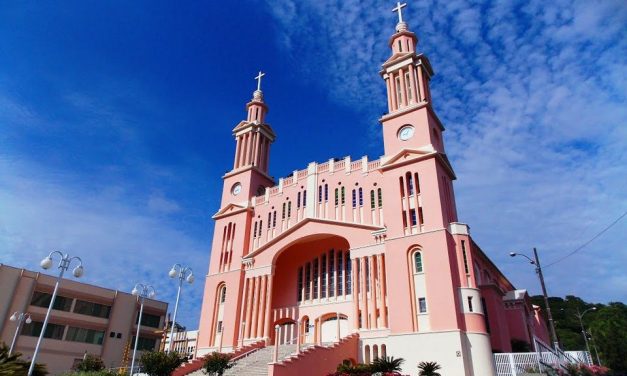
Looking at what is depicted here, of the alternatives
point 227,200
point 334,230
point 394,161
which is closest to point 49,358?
point 227,200

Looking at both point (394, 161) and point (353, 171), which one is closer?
point (394, 161)

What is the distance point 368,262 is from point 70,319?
31.2 m

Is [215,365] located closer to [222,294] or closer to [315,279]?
[315,279]

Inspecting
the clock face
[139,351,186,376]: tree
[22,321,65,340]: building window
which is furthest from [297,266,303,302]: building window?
[22,321,65,340]: building window

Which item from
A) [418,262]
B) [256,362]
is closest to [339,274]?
[418,262]

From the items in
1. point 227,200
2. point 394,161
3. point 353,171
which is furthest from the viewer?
point 227,200

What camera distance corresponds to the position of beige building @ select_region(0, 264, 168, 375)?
122 feet

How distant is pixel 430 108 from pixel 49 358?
129 feet

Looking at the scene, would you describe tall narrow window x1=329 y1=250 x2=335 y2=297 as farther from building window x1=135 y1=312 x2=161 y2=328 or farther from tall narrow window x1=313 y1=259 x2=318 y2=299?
building window x1=135 y1=312 x2=161 y2=328

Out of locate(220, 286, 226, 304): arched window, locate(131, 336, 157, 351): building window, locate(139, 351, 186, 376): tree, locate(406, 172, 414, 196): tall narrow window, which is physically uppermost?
locate(406, 172, 414, 196): tall narrow window

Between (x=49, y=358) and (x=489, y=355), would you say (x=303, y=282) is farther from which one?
(x=49, y=358)

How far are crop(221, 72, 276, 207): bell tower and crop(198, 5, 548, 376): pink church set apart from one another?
132 mm

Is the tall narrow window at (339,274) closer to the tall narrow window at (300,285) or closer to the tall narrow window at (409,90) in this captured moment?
the tall narrow window at (300,285)

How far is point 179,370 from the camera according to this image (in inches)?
926
